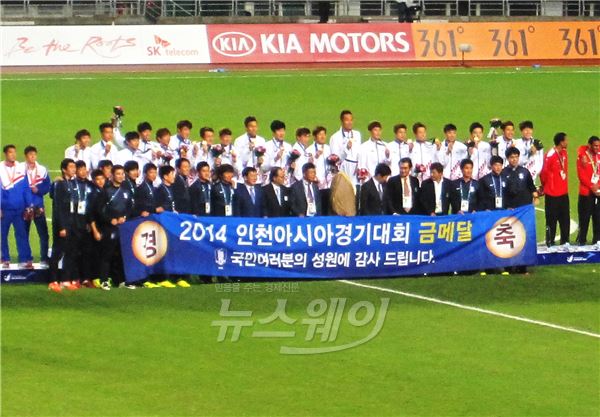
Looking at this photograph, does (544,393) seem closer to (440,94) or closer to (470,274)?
(470,274)

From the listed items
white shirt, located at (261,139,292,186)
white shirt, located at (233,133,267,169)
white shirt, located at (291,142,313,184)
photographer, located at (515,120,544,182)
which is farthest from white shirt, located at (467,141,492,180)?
white shirt, located at (233,133,267,169)

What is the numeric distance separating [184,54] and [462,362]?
3053 cm

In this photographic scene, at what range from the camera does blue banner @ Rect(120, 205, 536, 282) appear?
19719 millimetres

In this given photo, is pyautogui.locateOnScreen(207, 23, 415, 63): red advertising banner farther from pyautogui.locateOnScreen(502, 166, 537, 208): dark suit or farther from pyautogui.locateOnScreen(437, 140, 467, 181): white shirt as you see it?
pyautogui.locateOnScreen(502, 166, 537, 208): dark suit

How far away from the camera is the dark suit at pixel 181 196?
20.4m

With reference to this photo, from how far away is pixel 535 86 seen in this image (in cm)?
4362

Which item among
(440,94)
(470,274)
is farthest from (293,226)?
(440,94)

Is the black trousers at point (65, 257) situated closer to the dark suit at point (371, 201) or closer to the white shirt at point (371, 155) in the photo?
the dark suit at point (371, 201)

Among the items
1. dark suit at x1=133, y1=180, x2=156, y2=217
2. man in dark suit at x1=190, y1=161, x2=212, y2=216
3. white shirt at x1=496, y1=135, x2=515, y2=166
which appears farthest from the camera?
white shirt at x1=496, y1=135, x2=515, y2=166

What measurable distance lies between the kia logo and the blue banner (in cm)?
2598

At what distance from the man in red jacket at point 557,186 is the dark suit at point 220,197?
5463 mm

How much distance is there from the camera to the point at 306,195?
68.4 feet

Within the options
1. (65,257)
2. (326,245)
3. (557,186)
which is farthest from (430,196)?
(65,257)

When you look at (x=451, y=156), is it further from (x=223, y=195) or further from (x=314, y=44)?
(x=314, y=44)
